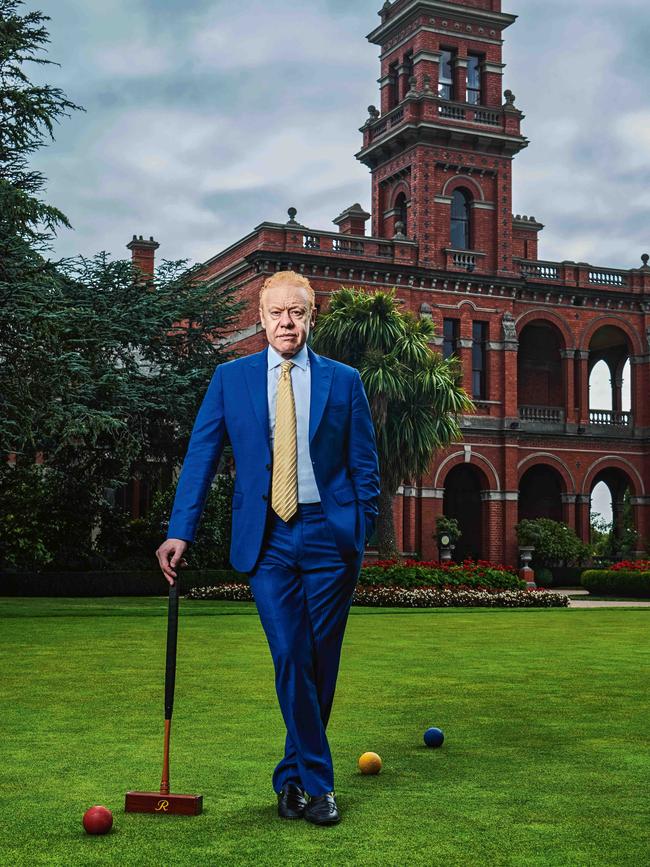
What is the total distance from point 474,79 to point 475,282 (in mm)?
7866

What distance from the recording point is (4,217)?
18938mm

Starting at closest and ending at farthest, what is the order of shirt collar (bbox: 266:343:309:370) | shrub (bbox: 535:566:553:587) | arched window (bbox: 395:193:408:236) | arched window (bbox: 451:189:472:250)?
1. shirt collar (bbox: 266:343:309:370)
2. shrub (bbox: 535:566:553:587)
3. arched window (bbox: 451:189:472:250)
4. arched window (bbox: 395:193:408:236)

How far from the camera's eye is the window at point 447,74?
42594 millimetres

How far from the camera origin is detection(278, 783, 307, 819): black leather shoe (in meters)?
4.60

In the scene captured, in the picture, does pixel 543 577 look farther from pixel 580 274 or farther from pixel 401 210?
pixel 401 210

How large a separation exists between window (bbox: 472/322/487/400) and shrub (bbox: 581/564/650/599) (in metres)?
9.84

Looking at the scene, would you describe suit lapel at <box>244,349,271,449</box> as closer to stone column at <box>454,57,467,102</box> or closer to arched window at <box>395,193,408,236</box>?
arched window at <box>395,193,408,236</box>

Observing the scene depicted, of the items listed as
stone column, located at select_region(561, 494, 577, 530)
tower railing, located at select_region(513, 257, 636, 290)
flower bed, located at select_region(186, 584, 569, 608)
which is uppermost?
tower railing, located at select_region(513, 257, 636, 290)

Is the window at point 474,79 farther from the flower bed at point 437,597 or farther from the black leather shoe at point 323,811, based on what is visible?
the black leather shoe at point 323,811

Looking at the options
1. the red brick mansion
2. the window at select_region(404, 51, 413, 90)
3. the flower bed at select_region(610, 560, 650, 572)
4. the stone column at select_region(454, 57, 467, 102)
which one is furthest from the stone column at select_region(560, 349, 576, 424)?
the window at select_region(404, 51, 413, 90)

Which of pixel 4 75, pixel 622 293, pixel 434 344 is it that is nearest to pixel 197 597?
pixel 4 75

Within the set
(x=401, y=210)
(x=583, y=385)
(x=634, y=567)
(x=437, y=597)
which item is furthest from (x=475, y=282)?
(x=437, y=597)

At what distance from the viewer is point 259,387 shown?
5020mm

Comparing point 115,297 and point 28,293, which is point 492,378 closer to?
point 115,297
